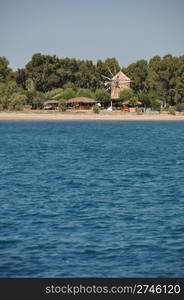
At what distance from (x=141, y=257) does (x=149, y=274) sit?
6.41 feet

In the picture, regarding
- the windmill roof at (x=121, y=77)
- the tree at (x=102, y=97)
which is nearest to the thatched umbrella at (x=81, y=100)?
the tree at (x=102, y=97)

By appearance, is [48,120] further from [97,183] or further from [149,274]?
[149,274]

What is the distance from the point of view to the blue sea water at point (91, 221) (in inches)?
899

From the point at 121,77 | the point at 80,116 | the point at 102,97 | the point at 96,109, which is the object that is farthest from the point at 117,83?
the point at 96,109

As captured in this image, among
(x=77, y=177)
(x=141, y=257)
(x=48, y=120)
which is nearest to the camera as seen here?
(x=141, y=257)

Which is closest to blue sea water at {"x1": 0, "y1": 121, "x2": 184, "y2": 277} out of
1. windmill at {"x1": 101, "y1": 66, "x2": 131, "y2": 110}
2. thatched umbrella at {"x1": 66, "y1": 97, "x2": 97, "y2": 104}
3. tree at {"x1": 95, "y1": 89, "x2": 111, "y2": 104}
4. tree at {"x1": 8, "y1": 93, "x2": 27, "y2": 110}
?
tree at {"x1": 8, "y1": 93, "x2": 27, "y2": 110}

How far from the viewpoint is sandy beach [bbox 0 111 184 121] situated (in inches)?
6319

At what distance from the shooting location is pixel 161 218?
29953 millimetres

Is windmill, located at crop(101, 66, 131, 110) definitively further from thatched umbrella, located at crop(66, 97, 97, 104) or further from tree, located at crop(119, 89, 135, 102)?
thatched umbrella, located at crop(66, 97, 97, 104)

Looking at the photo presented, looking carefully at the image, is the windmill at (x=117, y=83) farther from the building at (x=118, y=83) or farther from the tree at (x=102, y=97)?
the tree at (x=102, y=97)

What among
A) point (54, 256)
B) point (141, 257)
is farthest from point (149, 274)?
point (54, 256)

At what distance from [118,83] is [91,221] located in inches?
6348

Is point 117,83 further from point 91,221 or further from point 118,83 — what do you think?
point 91,221

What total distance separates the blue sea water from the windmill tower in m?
132
